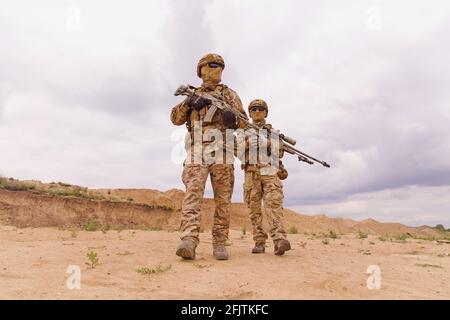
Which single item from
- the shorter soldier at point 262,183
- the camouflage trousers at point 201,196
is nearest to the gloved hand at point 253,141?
the shorter soldier at point 262,183

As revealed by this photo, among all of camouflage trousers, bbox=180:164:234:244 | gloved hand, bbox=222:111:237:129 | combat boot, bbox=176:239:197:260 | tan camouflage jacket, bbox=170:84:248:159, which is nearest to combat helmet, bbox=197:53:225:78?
tan camouflage jacket, bbox=170:84:248:159

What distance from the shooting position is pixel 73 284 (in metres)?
3.46

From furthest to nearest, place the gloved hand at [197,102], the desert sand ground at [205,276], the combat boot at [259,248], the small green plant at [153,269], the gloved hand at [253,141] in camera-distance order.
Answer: the gloved hand at [253,141] < the combat boot at [259,248] < the gloved hand at [197,102] < the small green plant at [153,269] < the desert sand ground at [205,276]

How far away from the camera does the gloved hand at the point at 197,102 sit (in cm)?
515

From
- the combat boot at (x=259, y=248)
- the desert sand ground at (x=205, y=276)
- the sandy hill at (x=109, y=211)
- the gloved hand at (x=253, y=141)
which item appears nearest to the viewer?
the desert sand ground at (x=205, y=276)

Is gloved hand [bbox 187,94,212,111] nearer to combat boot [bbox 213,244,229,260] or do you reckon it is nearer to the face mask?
the face mask

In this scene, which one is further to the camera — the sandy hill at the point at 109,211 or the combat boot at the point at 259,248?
the sandy hill at the point at 109,211

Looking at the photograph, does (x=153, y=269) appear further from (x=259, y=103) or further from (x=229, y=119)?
(x=259, y=103)

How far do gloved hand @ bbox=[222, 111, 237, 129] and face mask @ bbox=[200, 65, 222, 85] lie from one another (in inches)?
23.6

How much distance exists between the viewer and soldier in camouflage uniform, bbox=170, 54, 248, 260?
5.00 metres

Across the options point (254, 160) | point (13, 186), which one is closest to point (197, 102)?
point (254, 160)

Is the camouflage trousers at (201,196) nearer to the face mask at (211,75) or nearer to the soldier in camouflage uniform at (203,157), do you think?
the soldier in camouflage uniform at (203,157)

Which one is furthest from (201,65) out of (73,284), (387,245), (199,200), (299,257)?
(387,245)

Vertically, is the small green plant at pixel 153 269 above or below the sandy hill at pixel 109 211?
below
